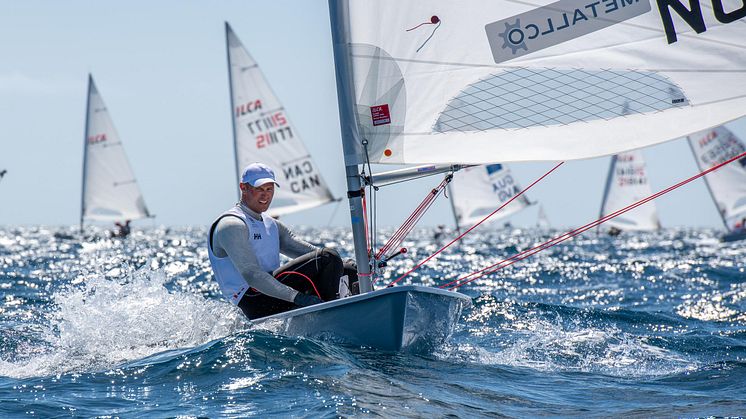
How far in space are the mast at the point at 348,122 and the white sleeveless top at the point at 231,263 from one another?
1.99 ft

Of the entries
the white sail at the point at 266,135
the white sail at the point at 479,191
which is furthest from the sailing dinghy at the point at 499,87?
the white sail at the point at 479,191

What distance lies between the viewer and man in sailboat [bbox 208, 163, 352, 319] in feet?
17.1

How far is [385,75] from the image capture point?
5266 millimetres

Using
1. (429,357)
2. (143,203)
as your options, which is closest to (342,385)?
(429,357)

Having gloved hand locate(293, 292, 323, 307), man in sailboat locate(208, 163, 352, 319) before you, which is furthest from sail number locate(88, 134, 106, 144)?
gloved hand locate(293, 292, 323, 307)

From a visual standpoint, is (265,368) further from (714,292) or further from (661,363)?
(714,292)

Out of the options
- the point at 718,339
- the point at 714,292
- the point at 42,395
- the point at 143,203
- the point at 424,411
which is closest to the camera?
the point at 424,411

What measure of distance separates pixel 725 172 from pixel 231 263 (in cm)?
2429

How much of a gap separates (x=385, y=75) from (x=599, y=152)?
4.34ft

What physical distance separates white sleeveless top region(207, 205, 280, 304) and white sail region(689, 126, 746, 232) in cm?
2205

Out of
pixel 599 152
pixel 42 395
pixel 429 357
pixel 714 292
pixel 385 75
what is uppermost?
pixel 385 75

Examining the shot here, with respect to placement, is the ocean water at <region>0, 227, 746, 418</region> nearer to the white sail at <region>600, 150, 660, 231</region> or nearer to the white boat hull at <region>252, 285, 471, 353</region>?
the white boat hull at <region>252, 285, 471, 353</region>

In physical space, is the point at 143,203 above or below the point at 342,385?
above

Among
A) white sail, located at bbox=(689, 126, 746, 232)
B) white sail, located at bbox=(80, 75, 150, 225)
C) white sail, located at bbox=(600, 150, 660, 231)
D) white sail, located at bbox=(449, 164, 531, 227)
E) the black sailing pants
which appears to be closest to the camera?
the black sailing pants
